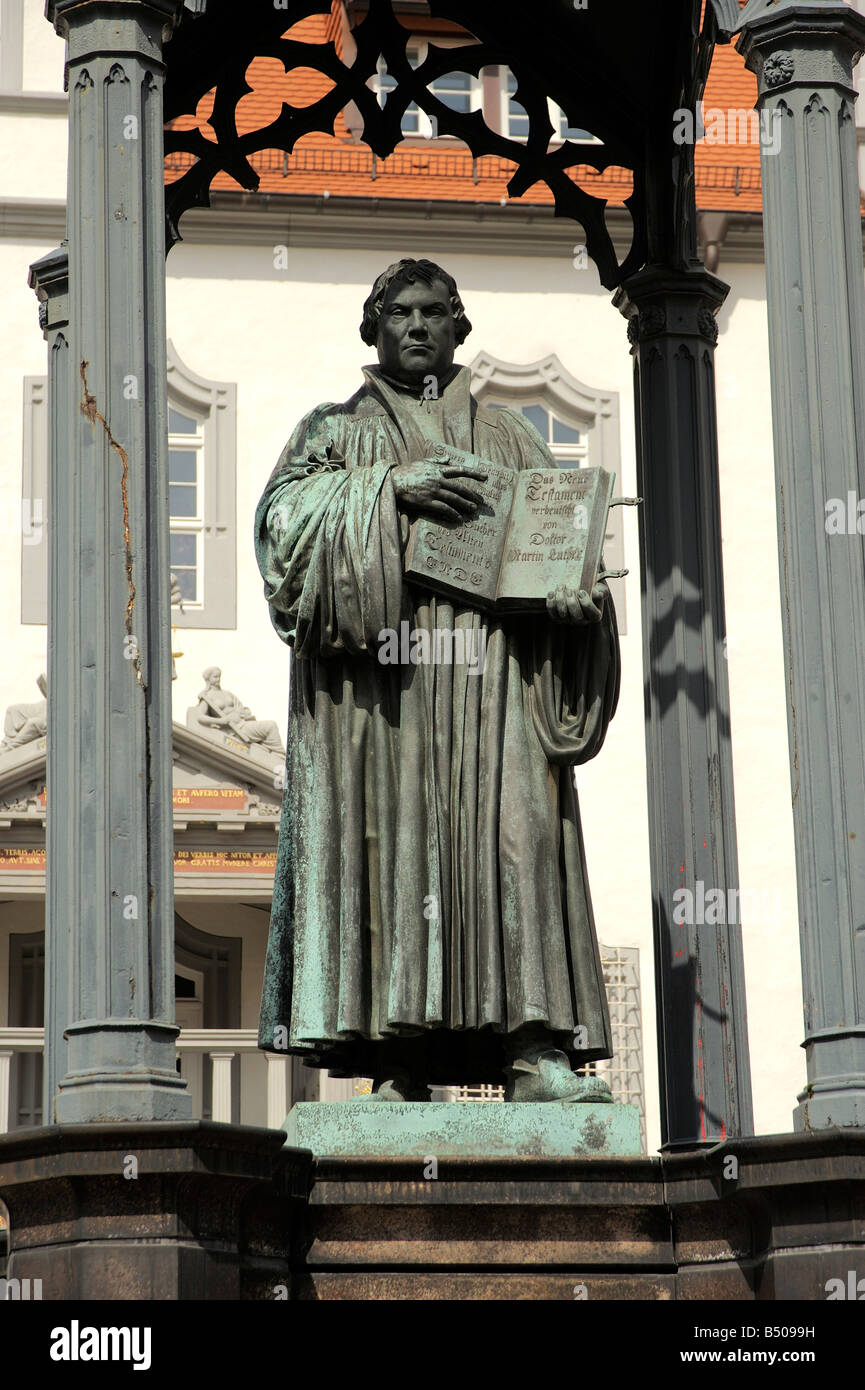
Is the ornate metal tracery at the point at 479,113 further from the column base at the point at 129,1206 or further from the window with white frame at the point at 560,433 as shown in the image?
the window with white frame at the point at 560,433

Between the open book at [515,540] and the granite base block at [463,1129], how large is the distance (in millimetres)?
1921

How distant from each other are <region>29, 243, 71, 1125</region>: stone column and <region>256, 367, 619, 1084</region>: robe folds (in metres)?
0.76

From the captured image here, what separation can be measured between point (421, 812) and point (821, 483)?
1.91 meters

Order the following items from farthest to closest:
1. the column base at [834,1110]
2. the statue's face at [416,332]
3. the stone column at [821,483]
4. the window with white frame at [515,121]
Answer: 1. the window with white frame at [515,121]
2. the statue's face at [416,332]
3. the stone column at [821,483]
4. the column base at [834,1110]

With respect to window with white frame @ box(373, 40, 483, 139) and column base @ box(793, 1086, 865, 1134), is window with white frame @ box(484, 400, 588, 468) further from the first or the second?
column base @ box(793, 1086, 865, 1134)

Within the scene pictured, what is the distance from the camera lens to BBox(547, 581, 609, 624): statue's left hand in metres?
9.66

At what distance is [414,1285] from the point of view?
857 cm

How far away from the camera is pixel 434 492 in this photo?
973cm

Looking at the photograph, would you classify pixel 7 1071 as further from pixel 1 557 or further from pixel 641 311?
pixel 641 311

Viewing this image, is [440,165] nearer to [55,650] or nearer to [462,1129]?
[55,650]

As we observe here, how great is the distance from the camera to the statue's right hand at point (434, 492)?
383 inches

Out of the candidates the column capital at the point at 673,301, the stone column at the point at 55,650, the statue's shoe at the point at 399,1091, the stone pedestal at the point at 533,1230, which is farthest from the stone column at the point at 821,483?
the stone column at the point at 55,650
